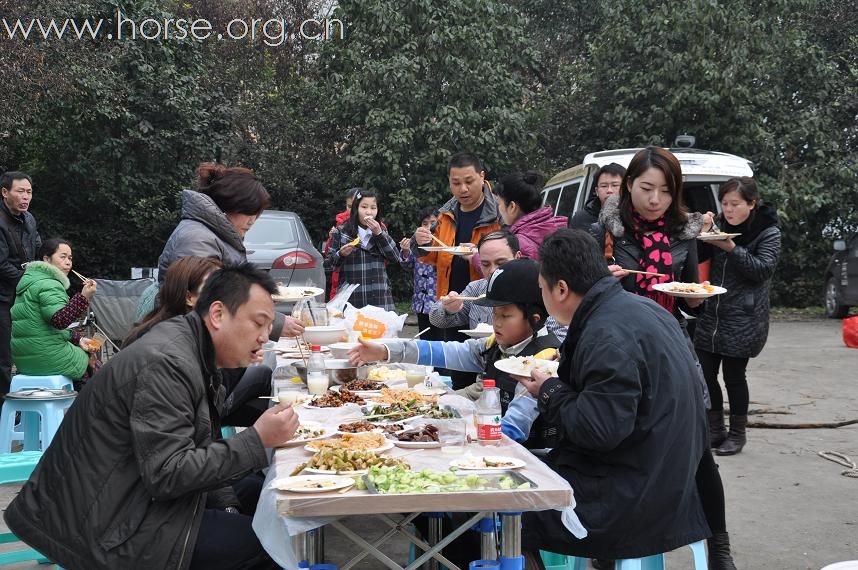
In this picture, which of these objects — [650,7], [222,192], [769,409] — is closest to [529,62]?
[650,7]

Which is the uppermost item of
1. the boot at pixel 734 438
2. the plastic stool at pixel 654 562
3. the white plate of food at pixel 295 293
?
the white plate of food at pixel 295 293

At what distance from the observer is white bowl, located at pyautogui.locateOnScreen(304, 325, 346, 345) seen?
4551 millimetres

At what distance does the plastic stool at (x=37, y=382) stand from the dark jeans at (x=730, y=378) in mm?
4255

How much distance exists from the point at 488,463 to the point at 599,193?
3075 mm

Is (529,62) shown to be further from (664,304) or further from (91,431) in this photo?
(91,431)

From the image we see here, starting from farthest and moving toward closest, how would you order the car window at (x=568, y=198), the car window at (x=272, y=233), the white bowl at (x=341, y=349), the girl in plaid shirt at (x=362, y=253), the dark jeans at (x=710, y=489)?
the car window at (x=568, y=198), the car window at (x=272, y=233), the girl in plaid shirt at (x=362, y=253), the white bowl at (x=341, y=349), the dark jeans at (x=710, y=489)

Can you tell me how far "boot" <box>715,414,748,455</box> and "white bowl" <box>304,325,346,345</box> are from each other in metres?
3.12

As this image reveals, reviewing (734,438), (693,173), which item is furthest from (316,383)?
(693,173)

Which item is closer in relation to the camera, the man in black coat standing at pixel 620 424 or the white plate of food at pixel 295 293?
the man in black coat standing at pixel 620 424

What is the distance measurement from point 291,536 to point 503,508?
0.59 m

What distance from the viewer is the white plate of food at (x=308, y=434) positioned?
3.01 meters

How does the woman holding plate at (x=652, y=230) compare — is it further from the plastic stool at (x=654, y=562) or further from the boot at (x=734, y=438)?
the boot at (x=734, y=438)

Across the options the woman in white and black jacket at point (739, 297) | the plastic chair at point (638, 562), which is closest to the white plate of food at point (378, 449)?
the plastic chair at point (638, 562)

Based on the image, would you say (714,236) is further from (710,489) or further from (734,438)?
(710,489)
